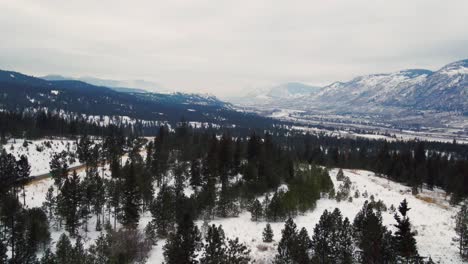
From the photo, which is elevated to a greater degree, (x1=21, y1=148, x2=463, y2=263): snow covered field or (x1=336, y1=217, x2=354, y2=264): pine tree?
(x1=336, y1=217, x2=354, y2=264): pine tree

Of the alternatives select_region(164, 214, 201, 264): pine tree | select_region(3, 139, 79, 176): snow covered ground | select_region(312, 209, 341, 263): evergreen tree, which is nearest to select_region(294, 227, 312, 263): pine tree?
select_region(312, 209, 341, 263): evergreen tree

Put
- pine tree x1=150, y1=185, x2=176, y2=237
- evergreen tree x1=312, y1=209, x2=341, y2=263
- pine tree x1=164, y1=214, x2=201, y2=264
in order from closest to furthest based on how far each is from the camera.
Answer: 1. pine tree x1=164, y1=214, x2=201, y2=264
2. evergreen tree x1=312, y1=209, x2=341, y2=263
3. pine tree x1=150, y1=185, x2=176, y2=237

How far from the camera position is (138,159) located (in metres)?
107

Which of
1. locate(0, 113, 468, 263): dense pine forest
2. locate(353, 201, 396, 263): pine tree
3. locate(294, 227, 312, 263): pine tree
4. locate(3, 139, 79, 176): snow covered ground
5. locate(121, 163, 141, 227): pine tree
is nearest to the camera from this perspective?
locate(353, 201, 396, 263): pine tree

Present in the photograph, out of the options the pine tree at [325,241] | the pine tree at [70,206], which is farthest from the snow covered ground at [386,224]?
the pine tree at [70,206]

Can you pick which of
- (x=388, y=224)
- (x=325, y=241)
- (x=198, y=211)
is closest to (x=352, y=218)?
(x=388, y=224)

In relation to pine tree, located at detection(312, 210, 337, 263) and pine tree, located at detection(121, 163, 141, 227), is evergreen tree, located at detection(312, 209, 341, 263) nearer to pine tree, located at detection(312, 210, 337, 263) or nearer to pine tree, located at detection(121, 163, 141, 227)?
pine tree, located at detection(312, 210, 337, 263)

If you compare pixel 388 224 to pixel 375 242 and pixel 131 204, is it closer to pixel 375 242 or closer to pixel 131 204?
pixel 375 242

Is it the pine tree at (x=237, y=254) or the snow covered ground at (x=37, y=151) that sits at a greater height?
the snow covered ground at (x=37, y=151)

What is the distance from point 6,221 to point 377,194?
8286 cm

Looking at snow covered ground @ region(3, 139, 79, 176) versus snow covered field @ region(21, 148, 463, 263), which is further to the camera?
snow covered ground @ region(3, 139, 79, 176)

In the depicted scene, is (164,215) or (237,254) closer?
(237,254)

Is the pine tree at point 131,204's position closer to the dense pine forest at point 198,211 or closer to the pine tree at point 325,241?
the dense pine forest at point 198,211

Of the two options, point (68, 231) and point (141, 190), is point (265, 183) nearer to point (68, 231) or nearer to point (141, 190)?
point (141, 190)
